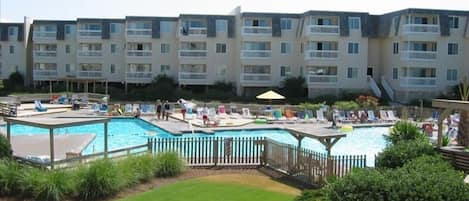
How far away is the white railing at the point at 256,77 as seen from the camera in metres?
54.3

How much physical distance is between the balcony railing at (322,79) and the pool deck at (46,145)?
28603 mm

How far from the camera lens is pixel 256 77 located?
5466 cm

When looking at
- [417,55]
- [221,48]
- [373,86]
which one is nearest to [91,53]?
[221,48]

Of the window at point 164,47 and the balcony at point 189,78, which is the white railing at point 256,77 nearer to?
the balcony at point 189,78

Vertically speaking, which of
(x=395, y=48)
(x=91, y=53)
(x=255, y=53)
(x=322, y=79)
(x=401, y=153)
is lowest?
(x=401, y=153)

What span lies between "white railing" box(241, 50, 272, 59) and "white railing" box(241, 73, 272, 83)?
178 centimetres

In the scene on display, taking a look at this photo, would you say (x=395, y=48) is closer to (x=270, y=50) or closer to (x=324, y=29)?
(x=324, y=29)

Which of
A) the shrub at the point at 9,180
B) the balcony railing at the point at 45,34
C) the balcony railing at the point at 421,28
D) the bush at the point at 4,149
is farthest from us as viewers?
the balcony railing at the point at 45,34

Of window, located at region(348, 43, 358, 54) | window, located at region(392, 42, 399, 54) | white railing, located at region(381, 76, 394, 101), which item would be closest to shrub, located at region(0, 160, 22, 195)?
white railing, located at region(381, 76, 394, 101)

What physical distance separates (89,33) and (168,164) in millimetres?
46753

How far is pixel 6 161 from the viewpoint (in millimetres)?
16531

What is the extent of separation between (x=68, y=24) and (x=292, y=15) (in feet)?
87.8

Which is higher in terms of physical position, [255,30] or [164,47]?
[255,30]

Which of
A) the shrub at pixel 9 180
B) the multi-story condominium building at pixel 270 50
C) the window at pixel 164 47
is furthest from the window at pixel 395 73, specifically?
the shrub at pixel 9 180
